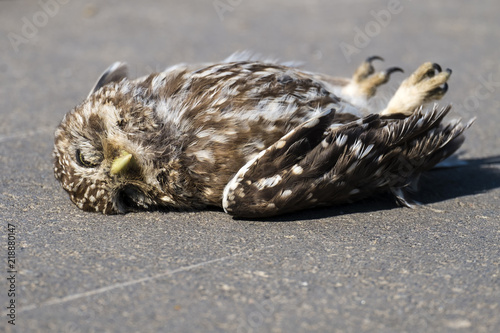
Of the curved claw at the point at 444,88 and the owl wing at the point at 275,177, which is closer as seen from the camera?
the owl wing at the point at 275,177

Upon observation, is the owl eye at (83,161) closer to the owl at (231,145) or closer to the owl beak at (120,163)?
the owl at (231,145)

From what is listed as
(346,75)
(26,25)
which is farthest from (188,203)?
(26,25)

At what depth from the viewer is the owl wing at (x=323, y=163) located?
4.35 metres

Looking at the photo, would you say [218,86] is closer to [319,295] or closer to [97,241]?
[97,241]

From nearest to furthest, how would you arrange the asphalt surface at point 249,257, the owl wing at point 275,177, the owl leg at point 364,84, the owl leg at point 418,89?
the asphalt surface at point 249,257 → the owl wing at point 275,177 → the owl leg at point 418,89 → the owl leg at point 364,84

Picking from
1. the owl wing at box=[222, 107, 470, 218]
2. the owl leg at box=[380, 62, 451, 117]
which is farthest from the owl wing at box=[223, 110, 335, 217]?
the owl leg at box=[380, 62, 451, 117]

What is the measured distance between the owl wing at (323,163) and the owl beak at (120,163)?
656 millimetres

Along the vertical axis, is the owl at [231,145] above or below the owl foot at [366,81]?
below

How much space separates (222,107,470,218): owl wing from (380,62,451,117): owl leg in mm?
528

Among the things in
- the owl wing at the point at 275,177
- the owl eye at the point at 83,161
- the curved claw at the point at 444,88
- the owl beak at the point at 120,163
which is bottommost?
the owl eye at the point at 83,161

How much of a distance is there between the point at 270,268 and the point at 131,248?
2.82ft

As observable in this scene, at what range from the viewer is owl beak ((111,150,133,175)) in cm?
448

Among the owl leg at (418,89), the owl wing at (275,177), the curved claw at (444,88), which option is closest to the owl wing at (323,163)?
the owl wing at (275,177)

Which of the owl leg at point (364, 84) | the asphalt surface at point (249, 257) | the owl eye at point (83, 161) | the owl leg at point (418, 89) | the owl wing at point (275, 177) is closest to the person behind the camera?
the asphalt surface at point (249, 257)
